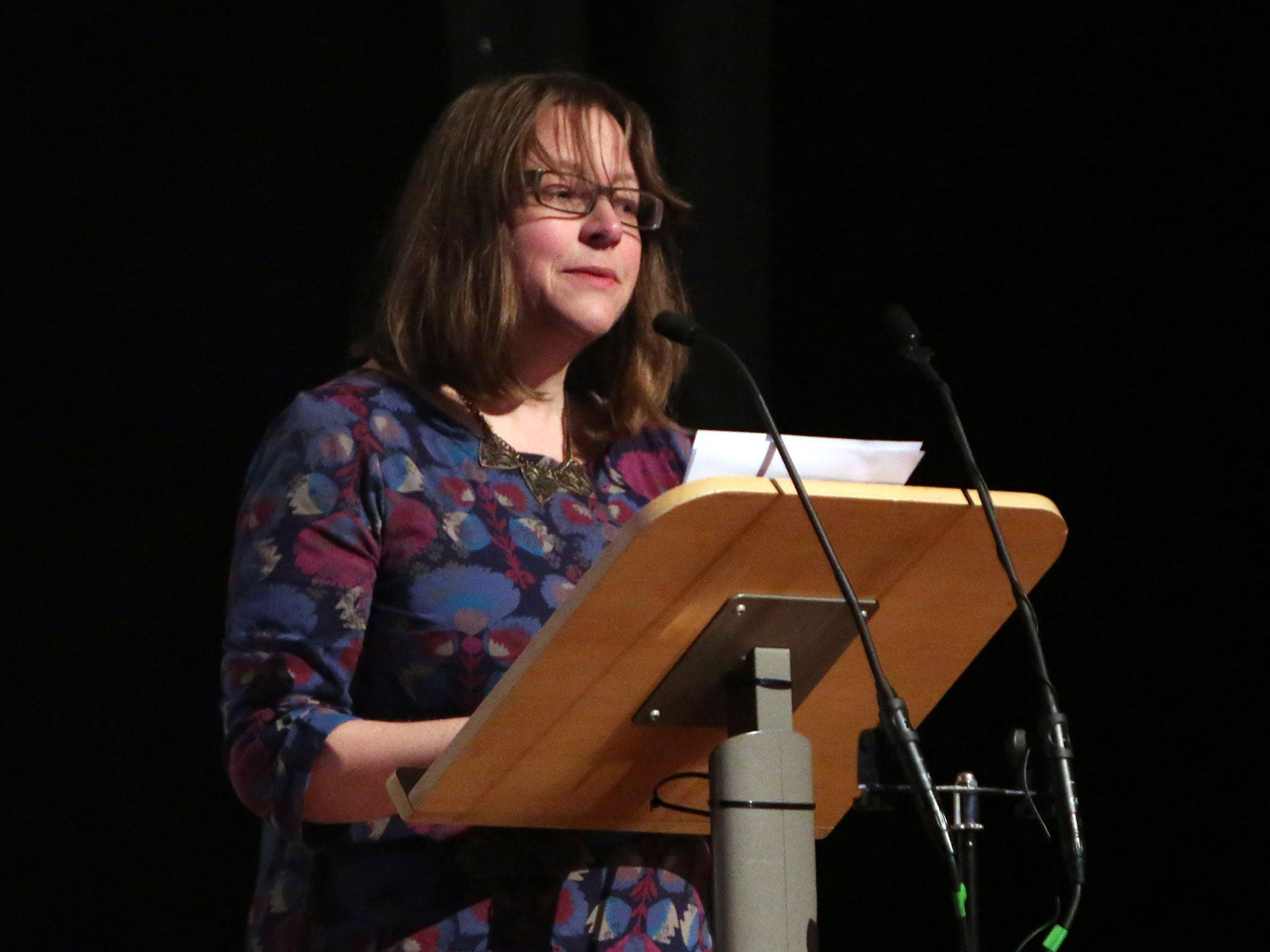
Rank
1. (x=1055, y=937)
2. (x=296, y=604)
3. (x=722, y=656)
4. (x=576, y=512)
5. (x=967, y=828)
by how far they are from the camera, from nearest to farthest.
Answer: (x=1055, y=937) → (x=722, y=656) → (x=967, y=828) → (x=296, y=604) → (x=576, y=512)

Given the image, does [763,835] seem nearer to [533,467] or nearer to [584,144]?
[533,467]

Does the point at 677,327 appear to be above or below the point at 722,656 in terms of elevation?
above

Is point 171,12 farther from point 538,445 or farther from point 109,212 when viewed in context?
point 538,445

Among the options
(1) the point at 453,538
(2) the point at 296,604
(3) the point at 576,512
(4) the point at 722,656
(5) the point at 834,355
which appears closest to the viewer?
(4) the point at 722,656

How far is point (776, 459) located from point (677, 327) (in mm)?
202

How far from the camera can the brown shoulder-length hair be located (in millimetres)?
1929

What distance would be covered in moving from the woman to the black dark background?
86 cm

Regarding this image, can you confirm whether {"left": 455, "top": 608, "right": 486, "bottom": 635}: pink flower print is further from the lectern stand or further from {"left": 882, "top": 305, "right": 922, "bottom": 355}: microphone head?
{"left": 882, "top": 305, "right": 922, "bottom": 355}: microphone head

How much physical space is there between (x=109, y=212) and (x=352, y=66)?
21.3 inches

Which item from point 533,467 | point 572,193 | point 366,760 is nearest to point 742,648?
point 366,760

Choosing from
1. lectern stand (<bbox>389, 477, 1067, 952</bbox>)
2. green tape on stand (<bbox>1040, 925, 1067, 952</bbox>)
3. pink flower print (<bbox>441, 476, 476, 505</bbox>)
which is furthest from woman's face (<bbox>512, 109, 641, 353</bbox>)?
green tape on stand (<bbox>1040, 925, 1067, 952</bbox>)

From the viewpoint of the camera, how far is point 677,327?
1385 mm

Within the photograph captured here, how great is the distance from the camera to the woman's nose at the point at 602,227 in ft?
6.31

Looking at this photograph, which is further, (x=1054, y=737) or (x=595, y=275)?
(x=595, y=275)
